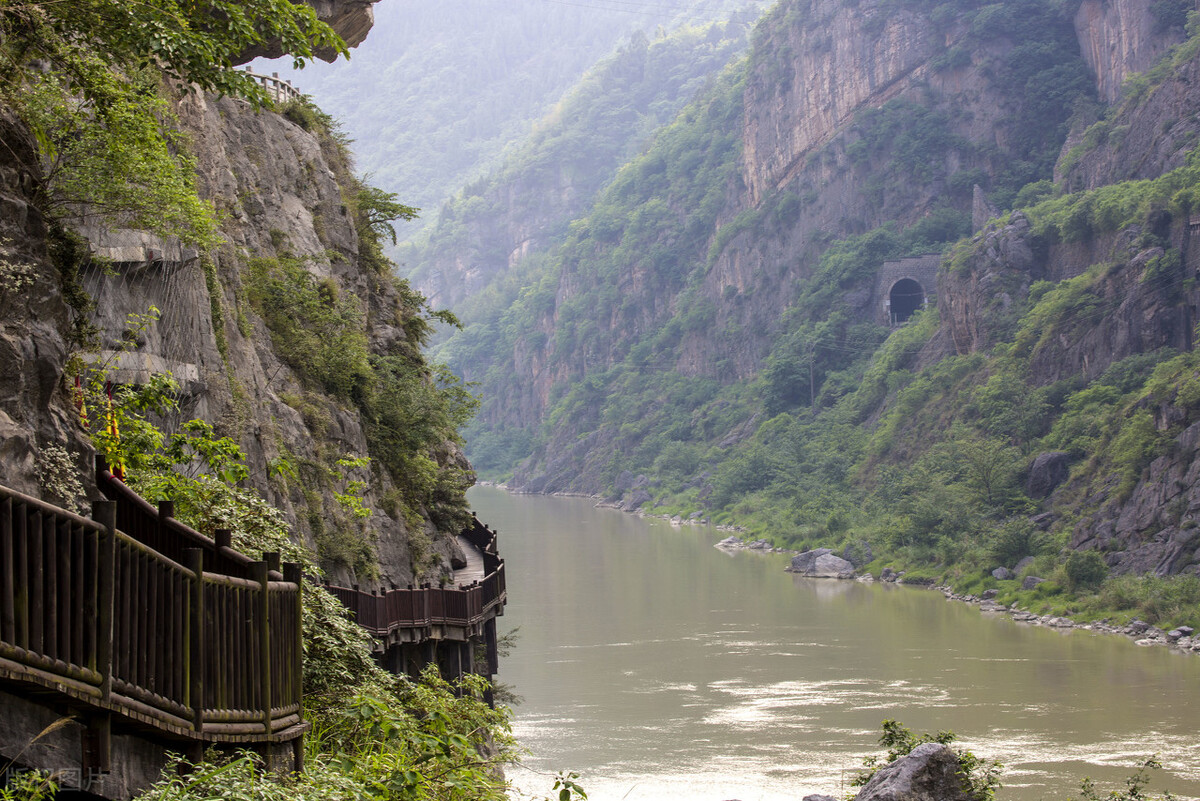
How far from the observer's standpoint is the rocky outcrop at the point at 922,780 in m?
15.5

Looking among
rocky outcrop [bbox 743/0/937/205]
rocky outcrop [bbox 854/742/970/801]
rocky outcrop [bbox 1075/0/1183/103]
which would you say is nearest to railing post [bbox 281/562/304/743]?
rocky outcrop [bbox 854/742/970/801]

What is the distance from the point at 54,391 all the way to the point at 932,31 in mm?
96729

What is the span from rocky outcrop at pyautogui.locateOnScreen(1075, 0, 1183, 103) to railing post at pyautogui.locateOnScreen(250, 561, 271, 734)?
76930mm

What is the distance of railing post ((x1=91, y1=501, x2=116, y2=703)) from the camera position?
5.26m

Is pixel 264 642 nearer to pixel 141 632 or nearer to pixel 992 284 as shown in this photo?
pixel 141 632

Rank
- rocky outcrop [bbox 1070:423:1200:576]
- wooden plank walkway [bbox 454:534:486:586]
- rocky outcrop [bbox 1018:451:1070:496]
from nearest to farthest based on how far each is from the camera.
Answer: wooden plank walkway [bbox 454:534:486:586]
rocky outcrop [bbox 1070:423:1200:576]
rocky outcrop [bbox 1018:451:1070:496]

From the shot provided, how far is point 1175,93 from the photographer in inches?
2466

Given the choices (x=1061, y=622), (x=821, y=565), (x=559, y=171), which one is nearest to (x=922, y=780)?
(x=1061, y=622)

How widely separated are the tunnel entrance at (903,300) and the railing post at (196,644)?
8587cm

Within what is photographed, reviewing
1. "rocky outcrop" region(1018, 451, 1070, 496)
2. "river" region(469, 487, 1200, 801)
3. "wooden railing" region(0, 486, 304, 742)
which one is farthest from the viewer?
"rocky outcrop" region(1018, 451, 1070, 496)

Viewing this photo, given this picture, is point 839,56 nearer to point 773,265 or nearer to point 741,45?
point 773,265

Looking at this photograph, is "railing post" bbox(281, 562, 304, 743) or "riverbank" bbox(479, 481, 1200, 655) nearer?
"railing post" bbox(281, 562, 304, 743)

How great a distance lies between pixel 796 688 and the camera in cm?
3175

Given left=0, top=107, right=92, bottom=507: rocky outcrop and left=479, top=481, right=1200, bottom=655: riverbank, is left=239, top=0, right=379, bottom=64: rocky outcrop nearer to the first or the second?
left=0, top=107, right=92, bottom=507: rocky outcrop
